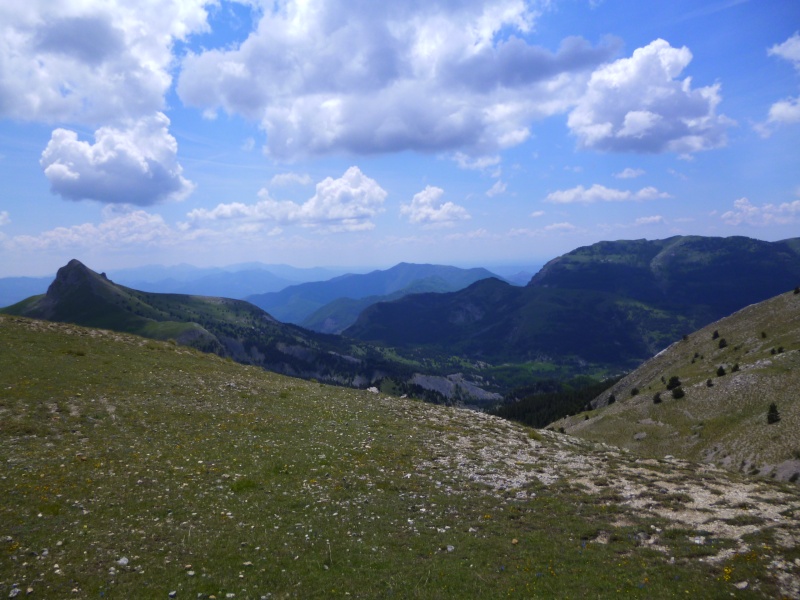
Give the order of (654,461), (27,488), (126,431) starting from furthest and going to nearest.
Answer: (654,461)
(126,431)
(27,488)

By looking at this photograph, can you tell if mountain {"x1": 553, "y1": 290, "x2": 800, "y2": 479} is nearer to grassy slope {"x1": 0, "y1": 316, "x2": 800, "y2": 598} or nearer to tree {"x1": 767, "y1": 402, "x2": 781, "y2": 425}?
tree {"x1": 767, "y1": 402, "x2": 781, "y2": 425}

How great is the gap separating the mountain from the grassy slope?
21.3 m

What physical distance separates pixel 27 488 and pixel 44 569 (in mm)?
6743

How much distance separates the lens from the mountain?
4397 centimetres

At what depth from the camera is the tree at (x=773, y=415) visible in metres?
46.0

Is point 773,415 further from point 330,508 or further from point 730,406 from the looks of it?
point 330,508

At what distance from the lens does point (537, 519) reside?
1983cm

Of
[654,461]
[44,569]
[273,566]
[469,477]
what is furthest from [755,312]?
[44,569]

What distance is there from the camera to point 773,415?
152ft

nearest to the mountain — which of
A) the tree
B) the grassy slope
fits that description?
the tree

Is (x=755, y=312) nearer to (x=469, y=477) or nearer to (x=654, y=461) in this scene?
(x=654, y=461)

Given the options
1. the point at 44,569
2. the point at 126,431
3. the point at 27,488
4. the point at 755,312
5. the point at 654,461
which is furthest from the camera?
the point at 755,312

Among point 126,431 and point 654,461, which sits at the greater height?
point 126,431

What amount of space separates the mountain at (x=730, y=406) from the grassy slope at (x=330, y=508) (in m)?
21.3
